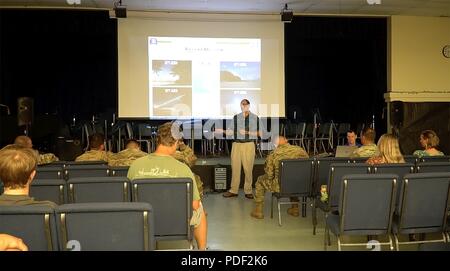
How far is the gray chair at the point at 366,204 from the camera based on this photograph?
3402mm

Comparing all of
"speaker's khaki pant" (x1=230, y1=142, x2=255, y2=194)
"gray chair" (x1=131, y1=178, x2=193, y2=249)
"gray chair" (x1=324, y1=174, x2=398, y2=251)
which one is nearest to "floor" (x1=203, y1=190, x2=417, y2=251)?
"gray chair" (x1=324, y1=174, x2=398, y2=251)

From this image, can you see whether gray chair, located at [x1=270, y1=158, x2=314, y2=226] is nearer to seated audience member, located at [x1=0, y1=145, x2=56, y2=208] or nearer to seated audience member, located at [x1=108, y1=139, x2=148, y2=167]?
seated audience member, located at [x1=108, y1=139, x2=148, y2=167]

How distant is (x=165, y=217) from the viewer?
3.32 m

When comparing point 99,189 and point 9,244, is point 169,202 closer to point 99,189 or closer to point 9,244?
point 99,189

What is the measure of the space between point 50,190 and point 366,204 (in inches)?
92.1

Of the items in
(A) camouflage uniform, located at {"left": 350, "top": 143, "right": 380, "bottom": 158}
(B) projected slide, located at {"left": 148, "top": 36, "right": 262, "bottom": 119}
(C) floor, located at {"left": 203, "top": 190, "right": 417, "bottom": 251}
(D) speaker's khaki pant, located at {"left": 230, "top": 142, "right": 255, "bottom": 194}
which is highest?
(B) projected slide, located at {"left": 148, "top": 36, "right": 262, "bottom": 119}

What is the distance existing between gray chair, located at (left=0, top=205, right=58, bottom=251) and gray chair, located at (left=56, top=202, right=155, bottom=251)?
4 cm

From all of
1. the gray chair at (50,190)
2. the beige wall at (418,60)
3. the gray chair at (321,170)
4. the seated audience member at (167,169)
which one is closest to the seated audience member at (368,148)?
the gray chair at (321,170)

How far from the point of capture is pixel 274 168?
5438 mm

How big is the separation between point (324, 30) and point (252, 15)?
2.14 meters

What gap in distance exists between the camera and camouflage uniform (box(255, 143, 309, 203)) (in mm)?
5398

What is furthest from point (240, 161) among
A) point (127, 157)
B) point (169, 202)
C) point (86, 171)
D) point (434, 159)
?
point (169, 202)
